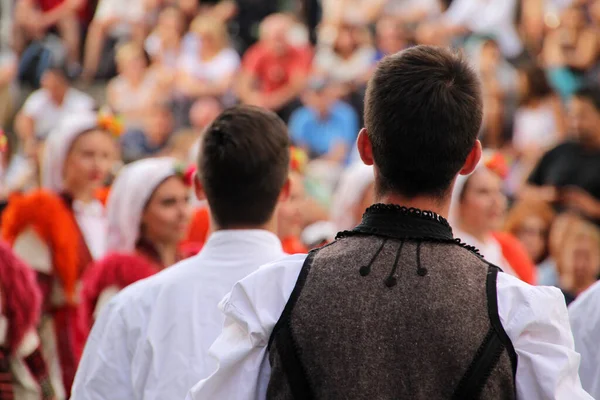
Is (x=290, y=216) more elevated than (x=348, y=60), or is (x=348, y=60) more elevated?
(x=290, y=216)

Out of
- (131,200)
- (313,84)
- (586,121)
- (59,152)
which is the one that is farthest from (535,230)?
(313,84)

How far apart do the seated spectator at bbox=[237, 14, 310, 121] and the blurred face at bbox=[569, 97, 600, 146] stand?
187 inches

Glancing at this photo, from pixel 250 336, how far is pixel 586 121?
6.67m

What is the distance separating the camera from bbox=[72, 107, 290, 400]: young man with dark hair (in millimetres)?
3031

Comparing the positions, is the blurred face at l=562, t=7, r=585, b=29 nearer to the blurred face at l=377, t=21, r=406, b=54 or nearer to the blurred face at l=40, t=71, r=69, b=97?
the blurred face at l=377, t=21, r=406, b=54

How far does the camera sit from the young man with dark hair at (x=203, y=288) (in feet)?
9.95

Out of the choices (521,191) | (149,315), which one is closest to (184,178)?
(149,315)

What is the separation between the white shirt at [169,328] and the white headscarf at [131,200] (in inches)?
67.0

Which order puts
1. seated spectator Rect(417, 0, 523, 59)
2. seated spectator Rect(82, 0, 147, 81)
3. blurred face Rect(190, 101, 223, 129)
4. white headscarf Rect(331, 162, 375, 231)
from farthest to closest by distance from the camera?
seated spectator Rect(82, 0, 147, 81)
blurred face Rect(190, 101, 223, 129)
seated spectator Rect(417, 0, 523, 59)
white headscarf Rect(331, 162, 375, 231)

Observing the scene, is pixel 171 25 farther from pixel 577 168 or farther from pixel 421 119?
pixel 421 119

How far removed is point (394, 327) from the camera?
6.57ft

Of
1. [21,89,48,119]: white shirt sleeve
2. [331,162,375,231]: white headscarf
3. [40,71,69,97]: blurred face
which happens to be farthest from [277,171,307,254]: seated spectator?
[40,71,69,97]: blurred face

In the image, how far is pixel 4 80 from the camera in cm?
1362

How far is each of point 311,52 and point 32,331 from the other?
29.8 feet
